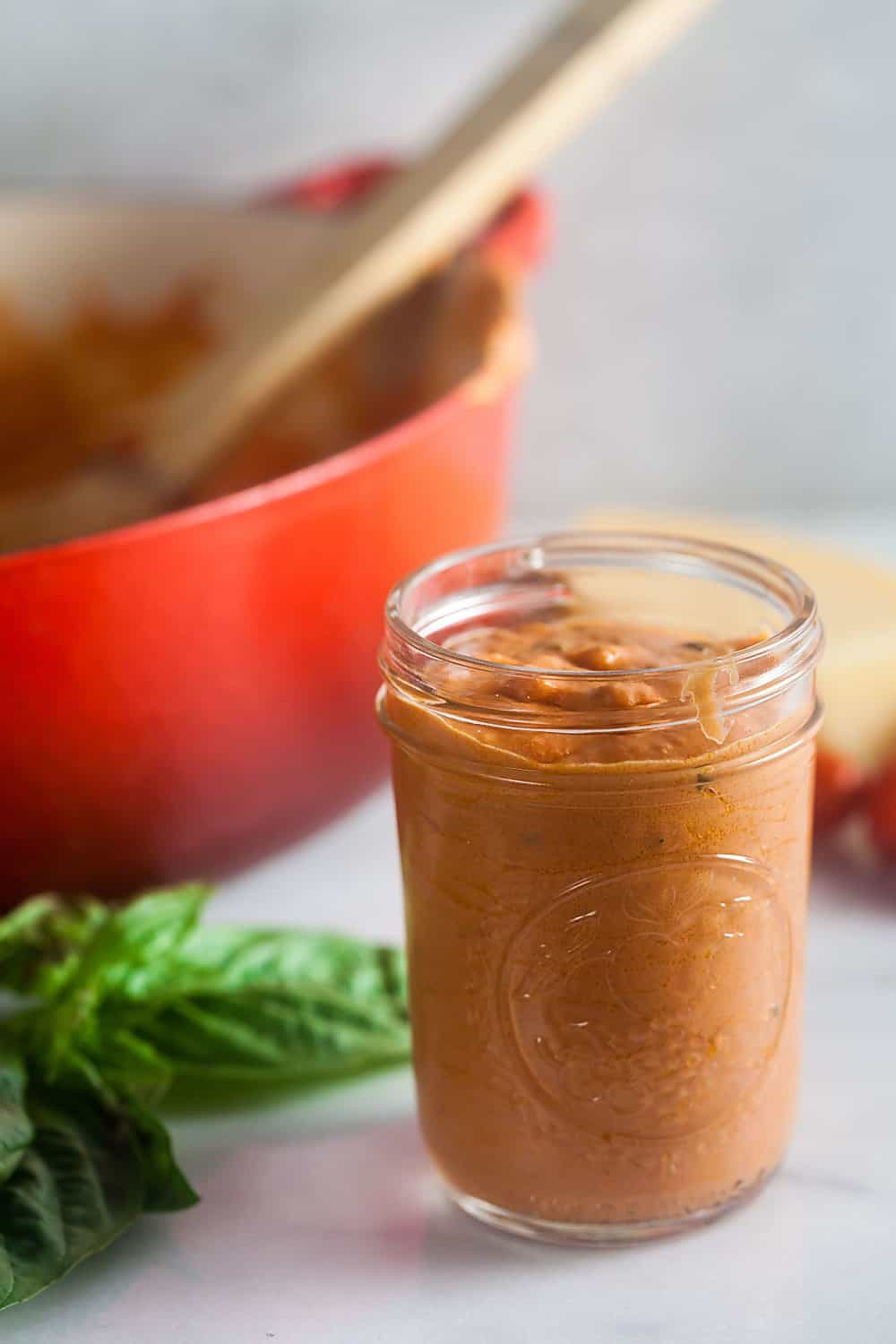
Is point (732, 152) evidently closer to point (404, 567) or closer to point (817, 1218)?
point (404, 567)

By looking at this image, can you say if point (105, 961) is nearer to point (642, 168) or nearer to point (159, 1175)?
point (159, 1175)

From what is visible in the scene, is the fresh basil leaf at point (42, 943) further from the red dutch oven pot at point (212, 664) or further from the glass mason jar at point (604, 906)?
the glass mason jar at point (604, 906)

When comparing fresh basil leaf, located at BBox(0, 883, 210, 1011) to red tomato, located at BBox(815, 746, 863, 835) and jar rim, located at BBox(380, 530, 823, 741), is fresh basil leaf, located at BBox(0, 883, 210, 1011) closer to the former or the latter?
jar rim, located at BBox(380, 530, 823, 741)

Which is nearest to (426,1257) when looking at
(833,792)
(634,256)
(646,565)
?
(646,565)

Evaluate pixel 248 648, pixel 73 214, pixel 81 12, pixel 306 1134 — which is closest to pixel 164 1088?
pixel 306 1134

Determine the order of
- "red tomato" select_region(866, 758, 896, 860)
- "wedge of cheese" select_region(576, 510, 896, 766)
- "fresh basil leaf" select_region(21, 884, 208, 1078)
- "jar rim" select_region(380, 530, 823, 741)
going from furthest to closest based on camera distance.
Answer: "wedge of cheese" select_region(576, 510, 896, 766) → "red tomato" select_region(866, 758, 896, 860) → "fresh basil leaf" select_region(21, 884, 208, 1078) → "jar rim" select_region(380, 530, 823, 741)

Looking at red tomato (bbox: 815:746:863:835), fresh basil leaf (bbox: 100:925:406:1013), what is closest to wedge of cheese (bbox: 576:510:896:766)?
red tomato (bbox: 815:746:863:835)

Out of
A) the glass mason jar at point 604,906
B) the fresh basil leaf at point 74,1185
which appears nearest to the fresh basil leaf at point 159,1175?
the fresh basil leaf at point 74,1185
